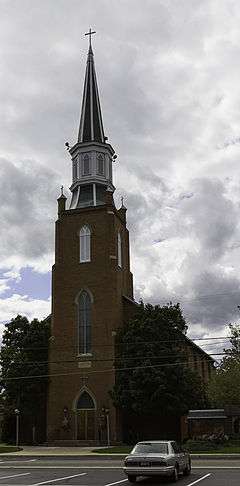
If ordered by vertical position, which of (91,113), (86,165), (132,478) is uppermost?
(91,113)

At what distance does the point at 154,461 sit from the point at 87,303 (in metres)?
31.1

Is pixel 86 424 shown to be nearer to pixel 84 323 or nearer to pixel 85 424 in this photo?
pixel 85 424

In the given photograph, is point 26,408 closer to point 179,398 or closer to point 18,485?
point 179,398

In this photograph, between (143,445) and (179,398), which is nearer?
(143,445)

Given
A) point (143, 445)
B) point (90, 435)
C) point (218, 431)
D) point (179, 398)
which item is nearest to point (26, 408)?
point (90, 435)

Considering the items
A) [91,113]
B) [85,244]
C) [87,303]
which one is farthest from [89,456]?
[91,113]

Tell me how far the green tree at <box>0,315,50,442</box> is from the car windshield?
92.2 feet

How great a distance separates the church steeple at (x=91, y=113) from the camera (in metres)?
57.9

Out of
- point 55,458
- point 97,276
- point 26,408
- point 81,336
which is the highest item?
point 97,276

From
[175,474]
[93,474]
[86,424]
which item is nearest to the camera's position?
[175,474]

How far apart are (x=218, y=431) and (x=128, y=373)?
8.74 m

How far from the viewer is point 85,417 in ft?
155

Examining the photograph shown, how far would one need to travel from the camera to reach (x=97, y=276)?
5025 centimetres

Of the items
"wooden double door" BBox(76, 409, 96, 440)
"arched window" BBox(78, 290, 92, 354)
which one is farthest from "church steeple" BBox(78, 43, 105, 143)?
"wooden double door" BBox(76, 409, 96, 440)
